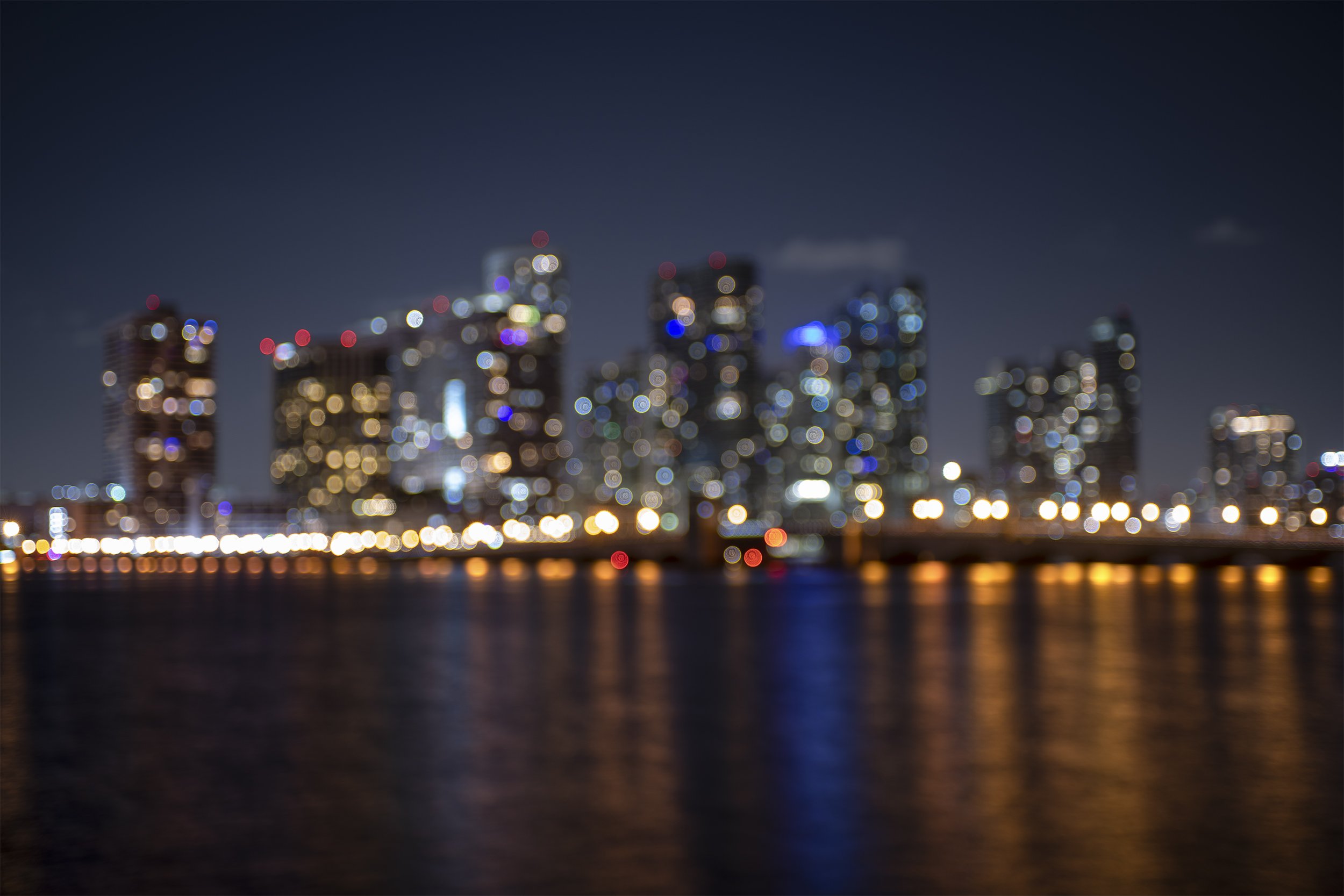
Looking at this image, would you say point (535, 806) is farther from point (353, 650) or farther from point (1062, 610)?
point (1062, 610)

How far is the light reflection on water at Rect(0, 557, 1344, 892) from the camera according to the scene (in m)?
12.2

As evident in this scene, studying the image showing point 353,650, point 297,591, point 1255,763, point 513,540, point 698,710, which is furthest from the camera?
point 513,540

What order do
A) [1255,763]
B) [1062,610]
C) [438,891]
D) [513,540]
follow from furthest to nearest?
[513,540] → [1062,610] → [1255,763] → [438,891]

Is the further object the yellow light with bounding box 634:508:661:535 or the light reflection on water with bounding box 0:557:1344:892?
the yellow light with bounding box 634:508:661:535

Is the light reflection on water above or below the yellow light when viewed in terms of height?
below

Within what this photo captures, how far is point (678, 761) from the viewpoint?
1869 cm

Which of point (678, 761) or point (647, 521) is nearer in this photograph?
point (678, 761)

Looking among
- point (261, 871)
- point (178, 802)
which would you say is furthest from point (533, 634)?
point (261, 871)

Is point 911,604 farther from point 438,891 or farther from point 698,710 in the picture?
point 438,891

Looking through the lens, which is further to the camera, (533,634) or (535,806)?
(533,634)

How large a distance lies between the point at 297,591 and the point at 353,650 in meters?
46.9

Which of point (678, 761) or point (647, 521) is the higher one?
point (647, 521)

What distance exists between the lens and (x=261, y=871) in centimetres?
1209

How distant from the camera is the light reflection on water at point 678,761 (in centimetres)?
1220
